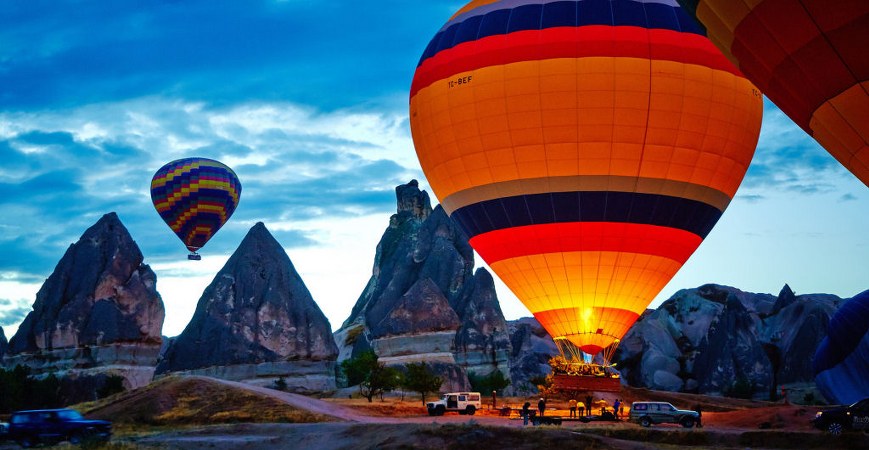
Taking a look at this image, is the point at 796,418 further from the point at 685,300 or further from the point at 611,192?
the point at 685,300

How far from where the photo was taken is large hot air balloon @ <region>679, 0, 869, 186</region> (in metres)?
18.0

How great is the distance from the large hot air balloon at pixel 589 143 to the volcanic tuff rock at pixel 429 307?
46.2 m

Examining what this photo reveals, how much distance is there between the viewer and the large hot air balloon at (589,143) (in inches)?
1492

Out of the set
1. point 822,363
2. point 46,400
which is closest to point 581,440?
point 822,363

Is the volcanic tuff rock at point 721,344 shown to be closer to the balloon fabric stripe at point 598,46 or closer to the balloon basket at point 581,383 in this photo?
the balloon basket at point 581,383

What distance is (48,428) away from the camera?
1154 inches

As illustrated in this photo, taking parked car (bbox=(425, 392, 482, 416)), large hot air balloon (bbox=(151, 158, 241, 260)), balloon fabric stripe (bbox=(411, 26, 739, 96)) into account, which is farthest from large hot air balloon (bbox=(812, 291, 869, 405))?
large hot air balloon (bbox=(151, 158, 241, 260))

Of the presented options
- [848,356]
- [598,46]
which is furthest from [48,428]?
[848,356]

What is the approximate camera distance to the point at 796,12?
60.0 ft

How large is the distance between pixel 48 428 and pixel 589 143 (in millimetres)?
21483

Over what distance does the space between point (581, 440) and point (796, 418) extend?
15.5m

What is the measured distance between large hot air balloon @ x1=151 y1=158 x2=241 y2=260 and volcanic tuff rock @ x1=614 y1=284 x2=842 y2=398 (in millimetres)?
46308

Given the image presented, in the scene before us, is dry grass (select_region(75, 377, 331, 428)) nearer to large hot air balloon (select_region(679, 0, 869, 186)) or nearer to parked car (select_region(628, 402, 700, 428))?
parked car (select_region(628, 402, 700, 428))

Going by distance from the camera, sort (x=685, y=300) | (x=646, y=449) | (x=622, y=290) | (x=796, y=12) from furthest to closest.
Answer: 1. (x=685, y=300)
2. (x=622, y=290)
3. (x=646, y=449)
4. (x=796, y=12)
